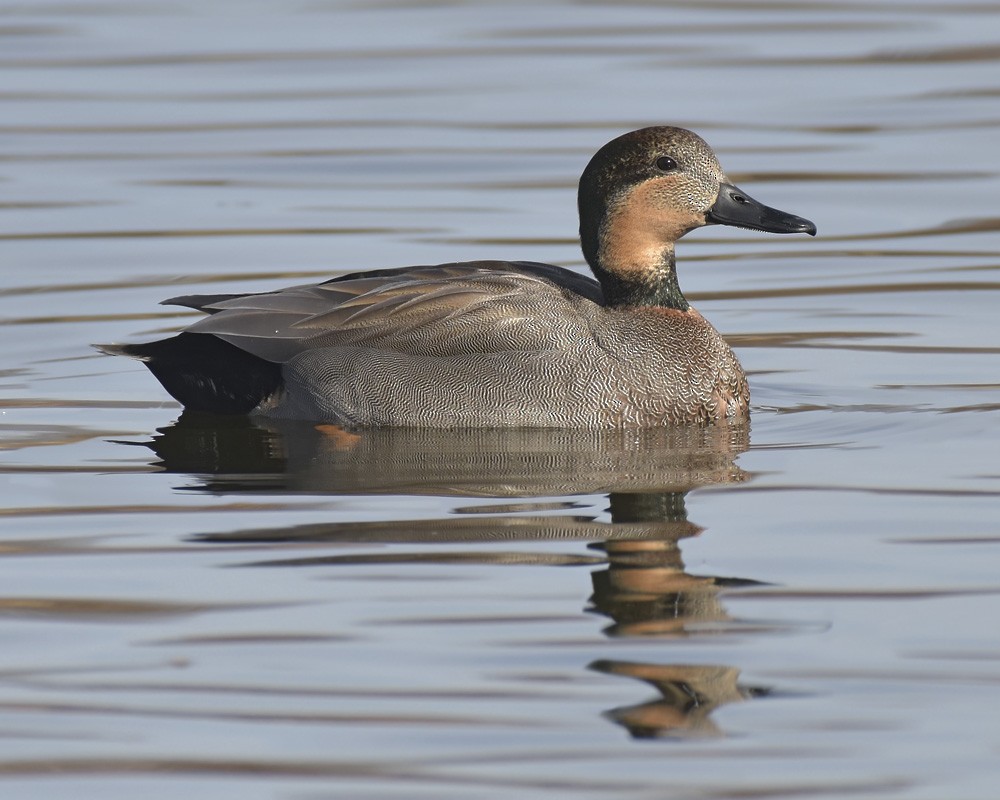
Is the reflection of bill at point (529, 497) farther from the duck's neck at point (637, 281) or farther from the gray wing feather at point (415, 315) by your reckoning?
the duck's neck at point (637, 281)

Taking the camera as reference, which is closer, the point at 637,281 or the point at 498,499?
the point at 498,499

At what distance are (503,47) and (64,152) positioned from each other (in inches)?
196

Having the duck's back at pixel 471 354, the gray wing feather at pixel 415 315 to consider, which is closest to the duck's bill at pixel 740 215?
the duck's back at pixel 471 354

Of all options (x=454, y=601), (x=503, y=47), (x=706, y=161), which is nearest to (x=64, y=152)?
(x=503, y=47)

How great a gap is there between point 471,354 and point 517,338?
0.66 feet

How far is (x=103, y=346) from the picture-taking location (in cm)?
920

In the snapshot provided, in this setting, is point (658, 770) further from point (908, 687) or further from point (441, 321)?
point (441, 321)

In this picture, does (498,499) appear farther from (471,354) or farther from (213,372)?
(213,372)

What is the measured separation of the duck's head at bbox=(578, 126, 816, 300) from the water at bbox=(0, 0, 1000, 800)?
776 mm

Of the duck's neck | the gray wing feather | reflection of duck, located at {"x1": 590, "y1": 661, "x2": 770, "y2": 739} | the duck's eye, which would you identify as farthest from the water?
the duck's eye

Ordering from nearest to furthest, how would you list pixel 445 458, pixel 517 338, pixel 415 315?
pixel 445 458 < pixel 517 338 < pixel 415 315

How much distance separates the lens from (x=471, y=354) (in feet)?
28.6

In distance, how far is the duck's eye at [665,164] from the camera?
901 cm

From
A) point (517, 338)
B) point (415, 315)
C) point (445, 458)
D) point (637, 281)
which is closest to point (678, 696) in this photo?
point (445, 458)
